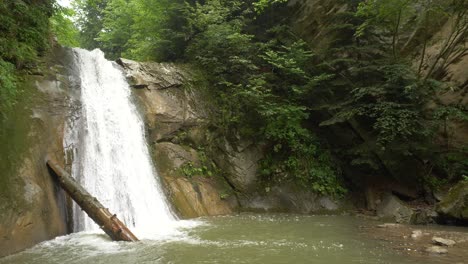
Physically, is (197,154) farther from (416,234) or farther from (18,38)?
(416,234)

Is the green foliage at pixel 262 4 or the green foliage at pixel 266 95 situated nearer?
the green foliage at pixel 266 95

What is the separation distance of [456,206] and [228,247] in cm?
648

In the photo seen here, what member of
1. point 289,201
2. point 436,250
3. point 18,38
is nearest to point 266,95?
point 289,201

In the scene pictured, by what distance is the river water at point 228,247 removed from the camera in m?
5.80

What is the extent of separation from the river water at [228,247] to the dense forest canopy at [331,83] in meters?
4.18

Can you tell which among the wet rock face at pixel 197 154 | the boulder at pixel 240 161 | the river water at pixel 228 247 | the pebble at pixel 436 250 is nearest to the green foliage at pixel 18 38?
the wet rock face at pixel 197 154

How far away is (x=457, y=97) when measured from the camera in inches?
477

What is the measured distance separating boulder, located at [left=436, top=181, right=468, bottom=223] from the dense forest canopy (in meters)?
1.92

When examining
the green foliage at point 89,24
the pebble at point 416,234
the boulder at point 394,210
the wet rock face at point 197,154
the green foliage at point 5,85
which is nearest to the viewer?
the green foliage at point 5,85

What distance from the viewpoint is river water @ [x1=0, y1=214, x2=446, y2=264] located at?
228 inches

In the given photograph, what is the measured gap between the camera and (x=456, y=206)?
9133 millimetres

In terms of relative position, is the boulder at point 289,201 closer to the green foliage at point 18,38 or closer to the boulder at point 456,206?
the boulder at point 456,206

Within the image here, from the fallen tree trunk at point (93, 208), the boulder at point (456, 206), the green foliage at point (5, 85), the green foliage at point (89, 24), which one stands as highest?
the green foliage at point (89, 24)

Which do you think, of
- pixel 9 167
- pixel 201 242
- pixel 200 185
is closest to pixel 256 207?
pixel 200 185
